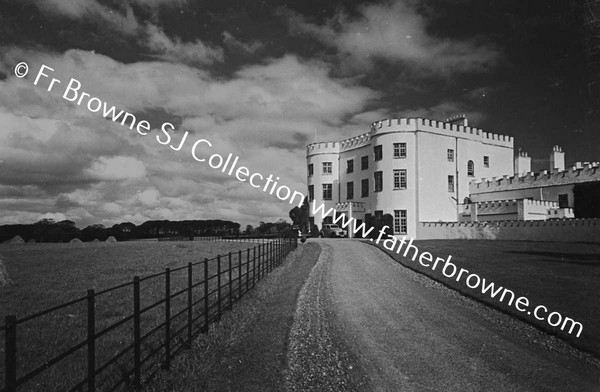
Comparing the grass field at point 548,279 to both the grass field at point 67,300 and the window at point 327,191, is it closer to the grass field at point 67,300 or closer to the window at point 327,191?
the grass field at point 67,300

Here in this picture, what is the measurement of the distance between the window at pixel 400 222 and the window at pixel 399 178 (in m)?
2.65

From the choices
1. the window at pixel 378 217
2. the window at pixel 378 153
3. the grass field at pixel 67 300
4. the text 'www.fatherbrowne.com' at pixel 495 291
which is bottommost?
the grass field at pixel 67 300

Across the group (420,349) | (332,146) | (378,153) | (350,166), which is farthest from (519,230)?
(420,349)

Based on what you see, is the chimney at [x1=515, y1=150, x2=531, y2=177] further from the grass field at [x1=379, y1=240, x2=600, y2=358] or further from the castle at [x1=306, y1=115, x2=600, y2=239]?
the grass field at [x1=379, y1=240, x2=600, y2=358]

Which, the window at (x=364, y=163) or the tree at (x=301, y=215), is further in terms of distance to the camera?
the tree at (x=301, y=215)

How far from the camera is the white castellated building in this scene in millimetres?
44188

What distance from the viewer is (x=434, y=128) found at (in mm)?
45312

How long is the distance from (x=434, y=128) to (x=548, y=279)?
32162mm

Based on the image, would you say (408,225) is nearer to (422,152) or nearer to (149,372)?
(422,152)

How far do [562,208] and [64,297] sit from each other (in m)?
39.6

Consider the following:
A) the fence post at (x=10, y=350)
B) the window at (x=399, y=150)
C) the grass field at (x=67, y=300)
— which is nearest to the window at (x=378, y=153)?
the window at (x=399, y=150)

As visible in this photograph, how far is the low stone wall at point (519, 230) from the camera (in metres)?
31.0

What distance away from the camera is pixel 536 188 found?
4169 centimetres

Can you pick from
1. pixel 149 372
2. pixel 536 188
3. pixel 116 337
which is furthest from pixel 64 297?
pixel 536 188
